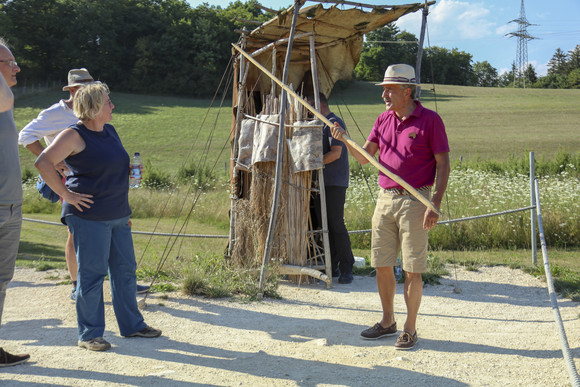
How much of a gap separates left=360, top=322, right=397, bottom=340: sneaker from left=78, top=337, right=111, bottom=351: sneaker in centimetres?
203

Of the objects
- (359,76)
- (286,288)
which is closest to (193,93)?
(359,76)

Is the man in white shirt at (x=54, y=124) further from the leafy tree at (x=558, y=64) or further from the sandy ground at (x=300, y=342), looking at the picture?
the leafy tree at (x=558, y=64)

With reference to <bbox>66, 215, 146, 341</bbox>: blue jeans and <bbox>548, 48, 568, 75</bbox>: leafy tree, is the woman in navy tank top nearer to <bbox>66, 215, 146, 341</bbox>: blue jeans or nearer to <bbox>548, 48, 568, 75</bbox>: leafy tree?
<bbox>66, 215, 146, 341</bbox>: blue jeans

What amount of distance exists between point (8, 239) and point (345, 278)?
4013 millimetres

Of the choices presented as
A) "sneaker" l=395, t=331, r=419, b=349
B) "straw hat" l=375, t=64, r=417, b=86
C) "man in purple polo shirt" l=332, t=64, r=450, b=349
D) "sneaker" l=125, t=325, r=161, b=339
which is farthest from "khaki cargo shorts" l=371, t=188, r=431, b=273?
"sneaker" l=125, t=325, r=161, b=339

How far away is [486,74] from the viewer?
86750 millimetres

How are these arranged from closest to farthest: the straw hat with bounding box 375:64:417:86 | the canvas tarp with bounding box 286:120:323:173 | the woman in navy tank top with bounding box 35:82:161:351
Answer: the woman in navy tank top with bounding box 35:82:161:351
the straw hat with bounding box 375:64:417:86
the canvas tarp with bounding box 286:120:323:173

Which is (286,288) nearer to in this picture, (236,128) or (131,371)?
(236,128)

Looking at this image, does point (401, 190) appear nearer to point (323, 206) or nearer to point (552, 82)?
point (323, 206)

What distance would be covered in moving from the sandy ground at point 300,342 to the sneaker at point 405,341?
0.22 ft

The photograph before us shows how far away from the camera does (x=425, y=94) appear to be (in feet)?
164

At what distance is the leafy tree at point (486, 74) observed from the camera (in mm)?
85500

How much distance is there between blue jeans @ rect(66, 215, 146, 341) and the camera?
14.0 feet

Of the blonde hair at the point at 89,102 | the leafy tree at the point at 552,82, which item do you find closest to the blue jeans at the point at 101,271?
the blonde hair at the point at 89,102
